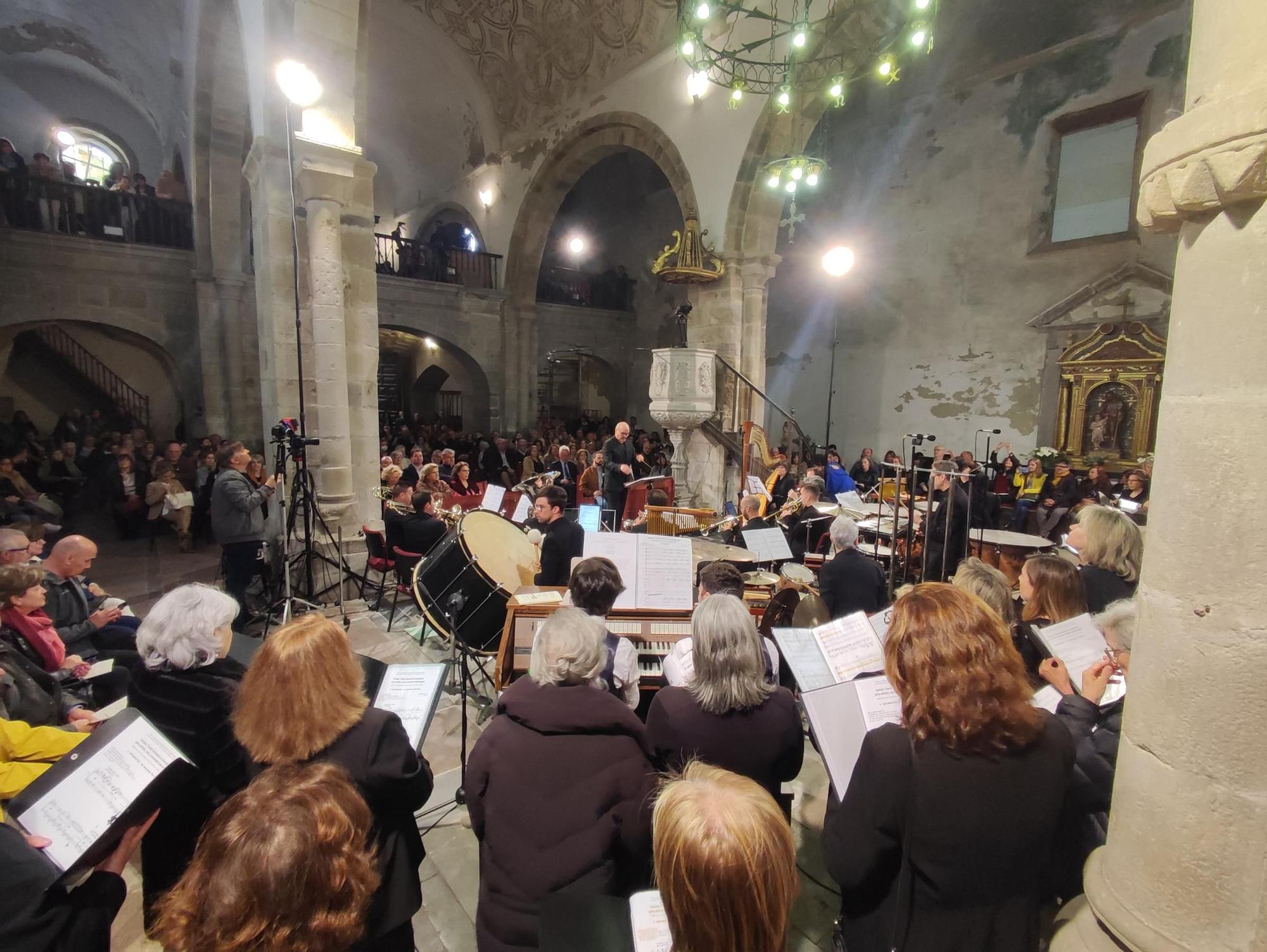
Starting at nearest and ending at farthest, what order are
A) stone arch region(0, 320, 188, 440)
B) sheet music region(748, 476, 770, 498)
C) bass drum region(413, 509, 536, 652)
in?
bass drum region(413, 509, 536, 652) → sheet music region(748, 476, 770, 498) → stone arch region(0, 320, 188, 440)

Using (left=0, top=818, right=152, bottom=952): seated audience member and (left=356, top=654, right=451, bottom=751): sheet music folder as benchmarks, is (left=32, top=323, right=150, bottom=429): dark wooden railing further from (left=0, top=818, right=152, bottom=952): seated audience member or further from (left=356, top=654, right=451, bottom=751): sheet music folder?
(left=0, top=818, right=152, bottom=952): seated audience member

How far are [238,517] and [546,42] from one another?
1093 centimetres

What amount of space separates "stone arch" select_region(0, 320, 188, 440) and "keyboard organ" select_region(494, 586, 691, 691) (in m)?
11.5

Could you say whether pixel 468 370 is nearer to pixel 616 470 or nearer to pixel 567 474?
pixel 567 474

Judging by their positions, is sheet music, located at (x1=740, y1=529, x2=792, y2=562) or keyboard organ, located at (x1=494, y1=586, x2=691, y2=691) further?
sheet music, located at (x1=740, y1=529, x2=792, y2=562)

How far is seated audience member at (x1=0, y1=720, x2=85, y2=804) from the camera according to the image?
191cm

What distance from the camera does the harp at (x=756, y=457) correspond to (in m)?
8.93

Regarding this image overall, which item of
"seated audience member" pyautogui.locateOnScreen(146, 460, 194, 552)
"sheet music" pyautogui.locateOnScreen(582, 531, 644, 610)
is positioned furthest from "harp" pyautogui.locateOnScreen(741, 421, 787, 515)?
"seated audience member" pyautogui.locateOnScreen(146, 460, 194, 552)

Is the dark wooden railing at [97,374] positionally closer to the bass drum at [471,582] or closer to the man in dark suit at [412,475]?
the man in dark suit at [412,475]

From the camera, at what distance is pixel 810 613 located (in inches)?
154

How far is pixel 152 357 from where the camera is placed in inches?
512

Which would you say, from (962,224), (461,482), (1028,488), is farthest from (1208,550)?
(962,224)

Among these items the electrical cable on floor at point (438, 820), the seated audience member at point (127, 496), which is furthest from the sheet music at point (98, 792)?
the seated audience member at point (127, 496)

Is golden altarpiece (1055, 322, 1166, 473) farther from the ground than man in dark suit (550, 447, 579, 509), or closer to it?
farther from the ground
